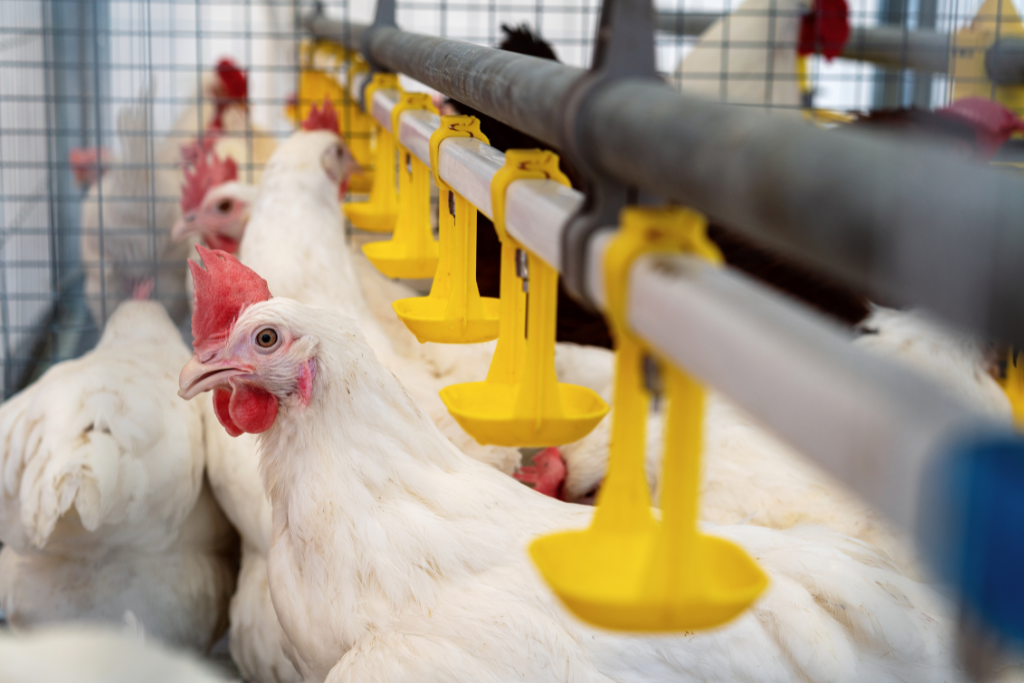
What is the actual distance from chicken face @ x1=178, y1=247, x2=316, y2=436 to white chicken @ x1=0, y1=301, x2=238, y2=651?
17.1 inches

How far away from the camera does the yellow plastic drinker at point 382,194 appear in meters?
1.87

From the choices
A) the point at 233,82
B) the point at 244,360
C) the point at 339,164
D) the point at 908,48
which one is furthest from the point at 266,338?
the point at 233,82

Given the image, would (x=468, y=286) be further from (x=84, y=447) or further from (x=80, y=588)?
(x=80, y=588)

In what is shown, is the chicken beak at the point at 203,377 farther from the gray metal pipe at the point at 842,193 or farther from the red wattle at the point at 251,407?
the gray metal pipe at the point at 842,193

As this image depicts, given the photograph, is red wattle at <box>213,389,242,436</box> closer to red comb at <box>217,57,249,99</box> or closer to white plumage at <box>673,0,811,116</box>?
white plumage at <box>673,0,811,116</box>

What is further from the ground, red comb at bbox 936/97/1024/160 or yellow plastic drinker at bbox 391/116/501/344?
red comb at bbox 936/97/1024/160

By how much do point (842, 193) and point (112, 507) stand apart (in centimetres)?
153

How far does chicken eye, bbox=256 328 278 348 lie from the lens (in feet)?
3.98

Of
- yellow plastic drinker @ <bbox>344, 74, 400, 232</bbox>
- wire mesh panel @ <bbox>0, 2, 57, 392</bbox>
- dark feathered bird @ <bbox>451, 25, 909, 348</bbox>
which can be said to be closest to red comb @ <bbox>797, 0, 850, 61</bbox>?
dark feathered bird @ <bbox>451, 25, 909, 348</bbox>

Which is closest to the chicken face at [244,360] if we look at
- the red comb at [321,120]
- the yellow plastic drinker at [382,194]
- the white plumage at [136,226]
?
the yellow plastic drinker at [382,194]

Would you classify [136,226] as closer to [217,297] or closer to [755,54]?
[217,297]

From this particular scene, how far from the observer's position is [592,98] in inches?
22.0

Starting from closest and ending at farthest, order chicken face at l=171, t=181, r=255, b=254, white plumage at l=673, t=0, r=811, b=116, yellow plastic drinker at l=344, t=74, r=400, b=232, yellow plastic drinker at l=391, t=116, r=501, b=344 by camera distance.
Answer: yellow plastic drinker at l=391, t=116, r=501, b=344
yellow plastic drinker at l=344, t=74, r=400, b=232
chicken face at l=171, t=181, r=255, b=254
white plumage at l=673, t=0, r=811, b=116

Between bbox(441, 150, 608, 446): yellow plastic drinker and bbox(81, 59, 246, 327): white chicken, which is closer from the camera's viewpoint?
bbox(441, 150, 608, 446): yellow plastic drinker
